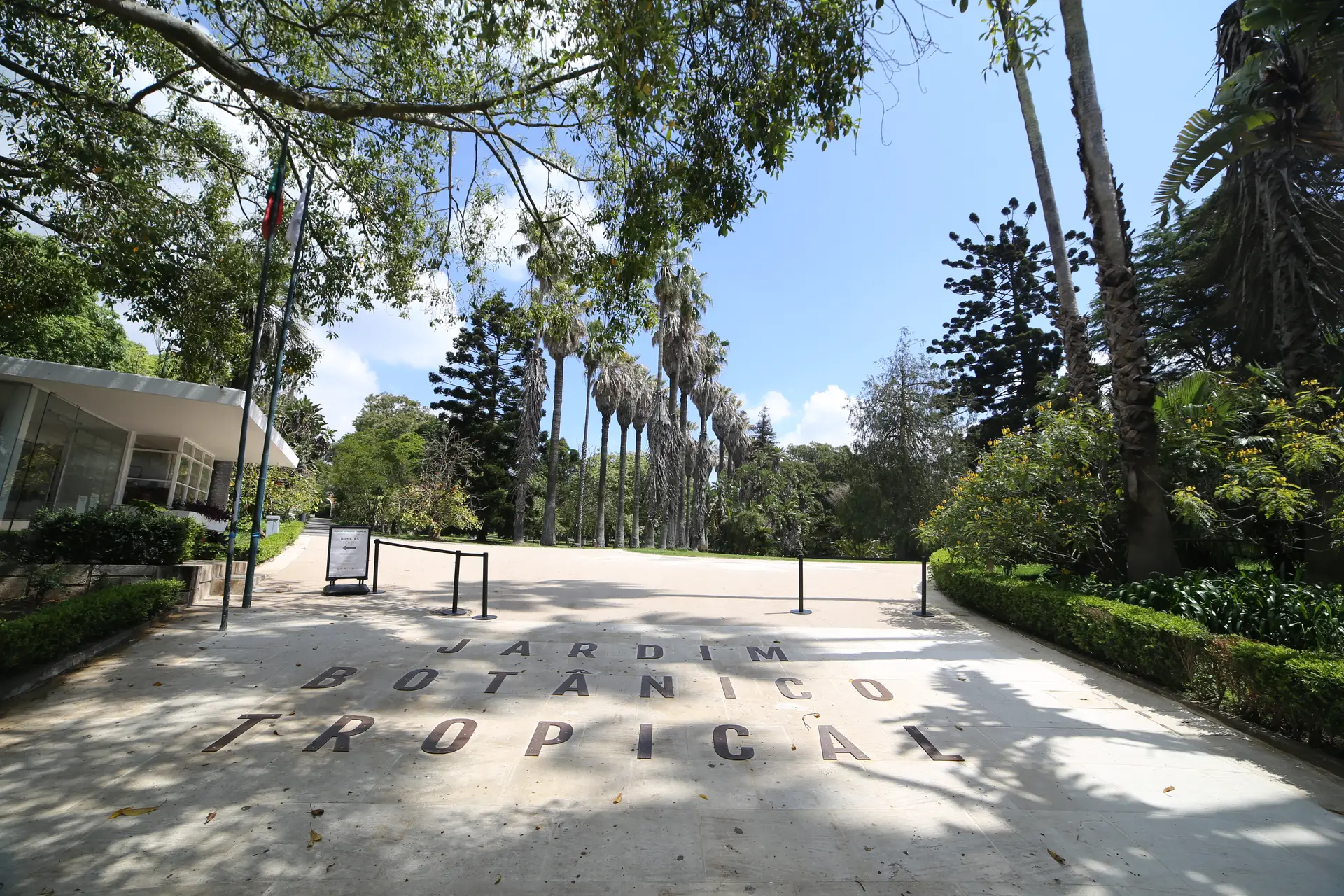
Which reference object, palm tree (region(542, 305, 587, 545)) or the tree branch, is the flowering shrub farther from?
palm tree (region(542, 305, 587, 545))

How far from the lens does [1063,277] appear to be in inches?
416

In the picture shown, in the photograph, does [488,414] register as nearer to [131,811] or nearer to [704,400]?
[704,400]

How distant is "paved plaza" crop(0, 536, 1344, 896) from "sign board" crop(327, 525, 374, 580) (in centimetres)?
296

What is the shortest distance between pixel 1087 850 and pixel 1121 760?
5.03 ft

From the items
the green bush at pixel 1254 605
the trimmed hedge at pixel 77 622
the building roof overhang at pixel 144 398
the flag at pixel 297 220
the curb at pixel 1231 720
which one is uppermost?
the flag at pixel 297 220

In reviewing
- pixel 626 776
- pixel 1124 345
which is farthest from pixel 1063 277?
pixel 626 776

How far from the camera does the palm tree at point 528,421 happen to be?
3303cm

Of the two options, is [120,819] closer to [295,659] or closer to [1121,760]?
[295,659]

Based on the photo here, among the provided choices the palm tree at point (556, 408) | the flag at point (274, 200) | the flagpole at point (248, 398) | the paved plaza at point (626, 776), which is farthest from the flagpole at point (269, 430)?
the palm tree at point (556, 408)

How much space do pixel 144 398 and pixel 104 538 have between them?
10.9ft

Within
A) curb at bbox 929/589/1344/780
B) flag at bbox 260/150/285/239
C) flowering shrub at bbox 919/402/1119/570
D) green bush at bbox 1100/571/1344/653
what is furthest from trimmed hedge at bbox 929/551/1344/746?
flag at bbox 260/150/285/239

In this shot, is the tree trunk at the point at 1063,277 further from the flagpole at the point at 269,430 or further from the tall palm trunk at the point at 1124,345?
the flagpole at the point at 269,430

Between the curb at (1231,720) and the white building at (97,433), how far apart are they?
1108 centimetres

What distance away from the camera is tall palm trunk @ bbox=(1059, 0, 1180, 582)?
8.08 m
